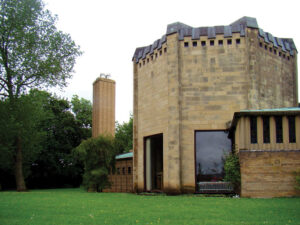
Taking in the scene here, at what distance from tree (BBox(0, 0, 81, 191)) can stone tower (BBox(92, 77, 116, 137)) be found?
16574mm

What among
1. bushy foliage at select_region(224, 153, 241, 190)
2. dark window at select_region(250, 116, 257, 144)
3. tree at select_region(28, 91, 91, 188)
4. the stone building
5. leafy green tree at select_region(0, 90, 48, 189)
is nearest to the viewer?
dark window at select_region(250, 116, 257, 144)

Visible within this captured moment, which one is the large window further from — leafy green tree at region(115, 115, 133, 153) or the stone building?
leafy green tree at region(115, 115, 133, 153)

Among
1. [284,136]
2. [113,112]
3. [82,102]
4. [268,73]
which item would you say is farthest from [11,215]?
[82,102]

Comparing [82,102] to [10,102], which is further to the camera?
[82,102]

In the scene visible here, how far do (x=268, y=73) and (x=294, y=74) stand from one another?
3.40 meters

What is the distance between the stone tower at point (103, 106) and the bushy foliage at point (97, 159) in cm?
1591

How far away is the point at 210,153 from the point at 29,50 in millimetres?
15821

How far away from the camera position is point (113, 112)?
162 feet

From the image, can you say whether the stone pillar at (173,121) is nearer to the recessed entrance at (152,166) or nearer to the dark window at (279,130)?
the recessed entrance at (152,166)

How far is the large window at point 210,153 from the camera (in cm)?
2225

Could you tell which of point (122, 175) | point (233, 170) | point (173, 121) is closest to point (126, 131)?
point (122, 175)

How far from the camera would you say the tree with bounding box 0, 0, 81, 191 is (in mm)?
27438

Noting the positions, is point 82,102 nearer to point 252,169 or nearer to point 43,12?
point 43,12

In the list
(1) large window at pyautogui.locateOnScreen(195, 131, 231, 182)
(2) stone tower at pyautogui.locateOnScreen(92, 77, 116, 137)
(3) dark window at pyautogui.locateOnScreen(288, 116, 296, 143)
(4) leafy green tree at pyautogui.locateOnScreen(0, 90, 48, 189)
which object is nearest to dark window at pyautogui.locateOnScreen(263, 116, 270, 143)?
(3) dark window at pyautogui.locateOnScreen(288, 116, 296, 143)
